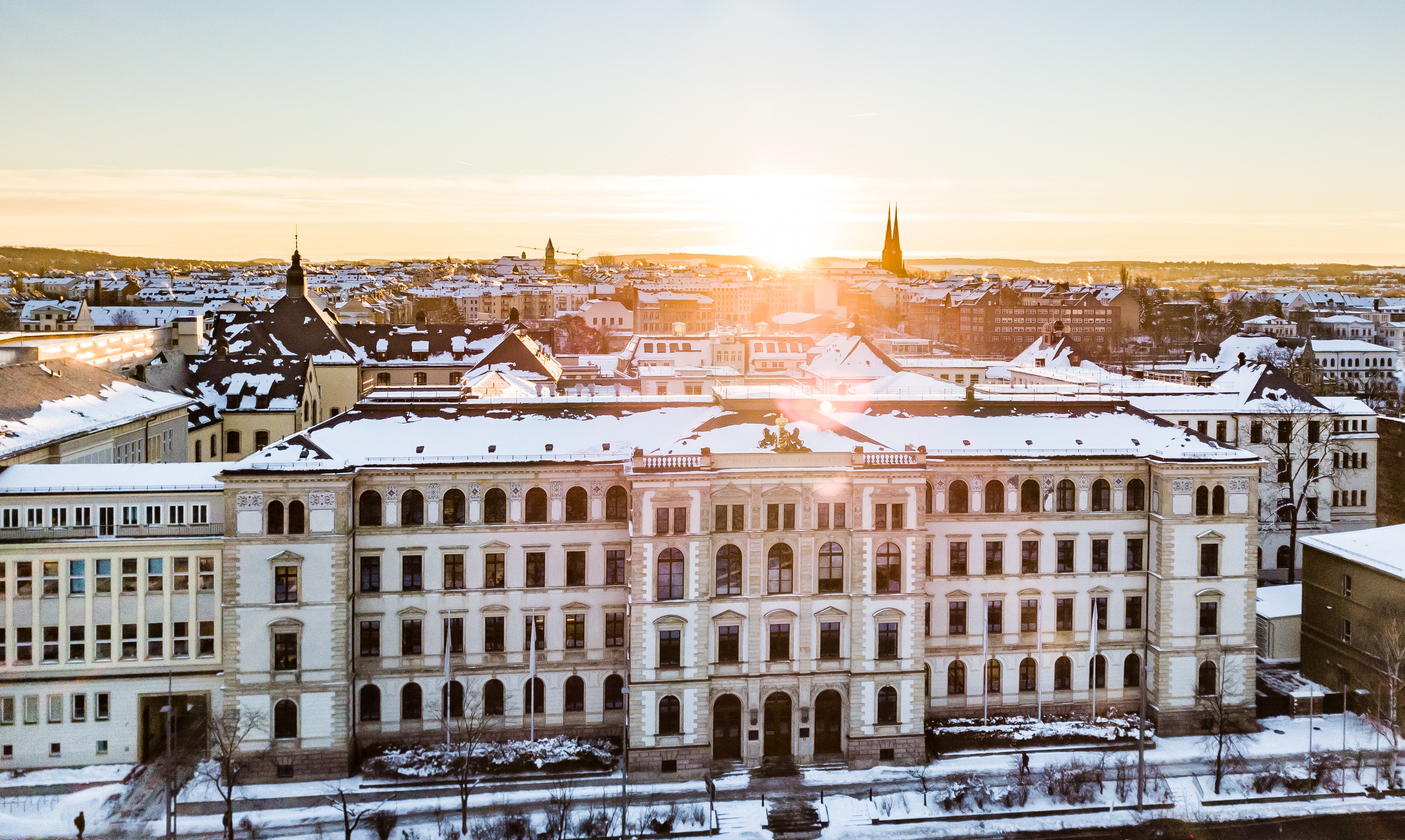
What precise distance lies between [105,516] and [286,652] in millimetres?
9638

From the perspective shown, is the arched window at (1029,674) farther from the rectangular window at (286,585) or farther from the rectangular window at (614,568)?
the rectangular window at (286,585)

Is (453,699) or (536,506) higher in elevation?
(536,506)

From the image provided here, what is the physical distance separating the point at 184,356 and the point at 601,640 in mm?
56647

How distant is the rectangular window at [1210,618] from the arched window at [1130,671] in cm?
329

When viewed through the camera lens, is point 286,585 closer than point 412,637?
Yes

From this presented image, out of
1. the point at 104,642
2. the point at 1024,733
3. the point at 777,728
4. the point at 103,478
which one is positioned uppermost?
the point at 103,478

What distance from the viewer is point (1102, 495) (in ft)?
180

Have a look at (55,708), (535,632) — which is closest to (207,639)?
(55,708)

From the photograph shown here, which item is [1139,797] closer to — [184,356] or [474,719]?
[474,719]

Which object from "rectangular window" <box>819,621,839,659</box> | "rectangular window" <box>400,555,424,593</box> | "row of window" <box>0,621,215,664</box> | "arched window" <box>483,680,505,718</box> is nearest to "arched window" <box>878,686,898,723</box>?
"rectangular window" <box>819,621,839,659</box>

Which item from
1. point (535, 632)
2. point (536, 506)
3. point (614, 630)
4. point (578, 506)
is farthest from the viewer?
point (614, 630)

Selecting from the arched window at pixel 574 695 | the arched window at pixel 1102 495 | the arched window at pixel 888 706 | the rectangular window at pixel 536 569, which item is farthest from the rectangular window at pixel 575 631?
the arched window at pixel 1102 495

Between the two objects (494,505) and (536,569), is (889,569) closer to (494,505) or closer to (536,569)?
(536,569)

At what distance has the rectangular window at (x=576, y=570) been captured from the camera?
52.0m
